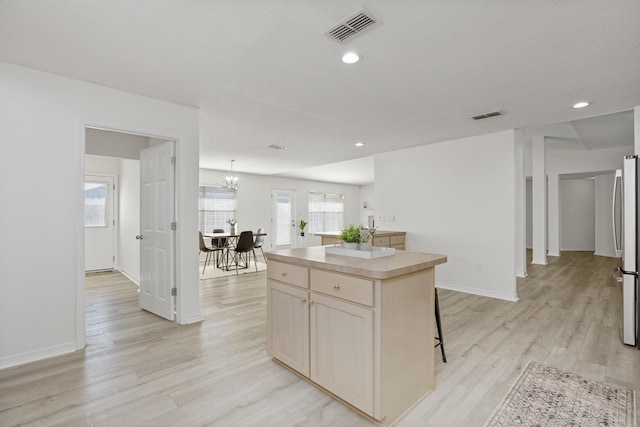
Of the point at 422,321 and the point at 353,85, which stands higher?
the point at 353,85

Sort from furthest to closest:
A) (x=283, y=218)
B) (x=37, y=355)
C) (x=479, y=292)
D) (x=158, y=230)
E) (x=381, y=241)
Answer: (x=283, y=218) < (x=381, y=241) < (x=479, y=292) < (x=158, y=230) < (x=37, y=355)

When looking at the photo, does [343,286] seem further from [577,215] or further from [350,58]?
[577,215]

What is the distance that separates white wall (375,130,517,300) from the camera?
4.51m

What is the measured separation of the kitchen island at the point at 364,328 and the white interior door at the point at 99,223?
5914mm

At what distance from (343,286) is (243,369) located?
1.20 meters

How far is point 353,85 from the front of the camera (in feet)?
9.69

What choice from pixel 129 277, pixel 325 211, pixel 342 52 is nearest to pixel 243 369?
pixel 342 52

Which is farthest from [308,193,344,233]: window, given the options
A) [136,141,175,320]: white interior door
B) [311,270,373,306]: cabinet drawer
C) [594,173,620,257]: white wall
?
[311,270,373,306]: cabinet drawer

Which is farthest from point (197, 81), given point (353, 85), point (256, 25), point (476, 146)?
point (476, 146)

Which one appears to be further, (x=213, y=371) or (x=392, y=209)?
(x=392, y=209)

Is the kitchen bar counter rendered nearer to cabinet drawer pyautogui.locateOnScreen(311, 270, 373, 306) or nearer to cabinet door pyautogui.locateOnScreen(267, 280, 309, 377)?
cabinet drawer pyautogui.locateOnScreen(311, 270, 373, 306)

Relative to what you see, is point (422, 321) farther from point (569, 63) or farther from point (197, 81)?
point (197, 81)

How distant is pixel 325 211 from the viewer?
37.9 feet

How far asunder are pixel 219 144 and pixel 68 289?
10.6ft
